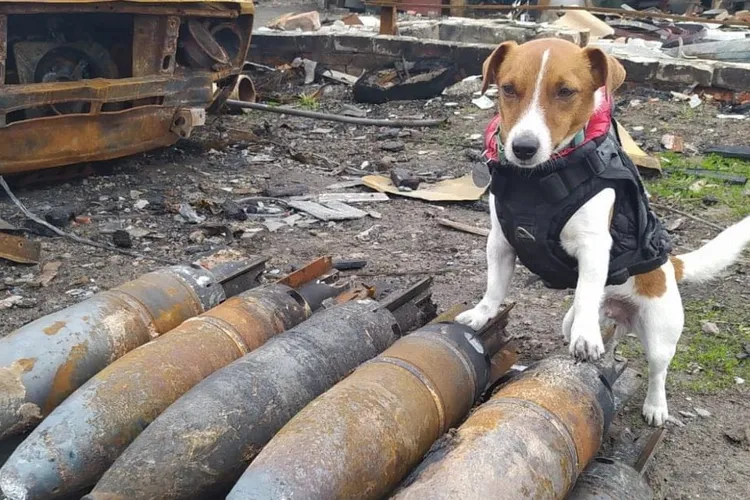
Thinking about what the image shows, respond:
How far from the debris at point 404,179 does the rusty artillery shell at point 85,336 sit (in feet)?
11.1

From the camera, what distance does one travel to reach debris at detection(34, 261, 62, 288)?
4465 mm

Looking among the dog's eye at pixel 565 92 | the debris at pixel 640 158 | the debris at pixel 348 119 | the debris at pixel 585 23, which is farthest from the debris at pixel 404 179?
the debris at pixel 585 23

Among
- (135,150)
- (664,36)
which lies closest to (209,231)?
(135,150)

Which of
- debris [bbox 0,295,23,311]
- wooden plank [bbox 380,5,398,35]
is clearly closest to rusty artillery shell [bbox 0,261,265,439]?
debris [bbox 0,295,23,311]

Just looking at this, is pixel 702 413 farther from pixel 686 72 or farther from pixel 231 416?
pixel 686 72

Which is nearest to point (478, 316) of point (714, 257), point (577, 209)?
point (577, 209)

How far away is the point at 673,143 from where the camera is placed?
738cm

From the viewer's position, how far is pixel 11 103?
16.2 feet

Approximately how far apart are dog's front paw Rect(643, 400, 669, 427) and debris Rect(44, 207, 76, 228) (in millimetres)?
3886

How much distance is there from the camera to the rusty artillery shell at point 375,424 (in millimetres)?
2027

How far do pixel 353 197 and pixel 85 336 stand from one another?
11.9ft

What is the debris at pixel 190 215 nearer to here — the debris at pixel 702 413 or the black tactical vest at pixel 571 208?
the black tactical vest at pixel 571 208

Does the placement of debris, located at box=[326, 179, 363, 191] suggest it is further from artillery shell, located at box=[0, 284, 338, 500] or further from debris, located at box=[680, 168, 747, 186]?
artillery shell, located at box=[0, 284, 338, 500]

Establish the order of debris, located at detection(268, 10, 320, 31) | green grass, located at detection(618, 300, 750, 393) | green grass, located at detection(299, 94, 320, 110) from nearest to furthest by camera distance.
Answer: green grass, located at detection(618, 300, 750, 393)
green grass, located at detection(299, 94, 320, 110)
debris, located at detection(268, 10, 320, 31)
